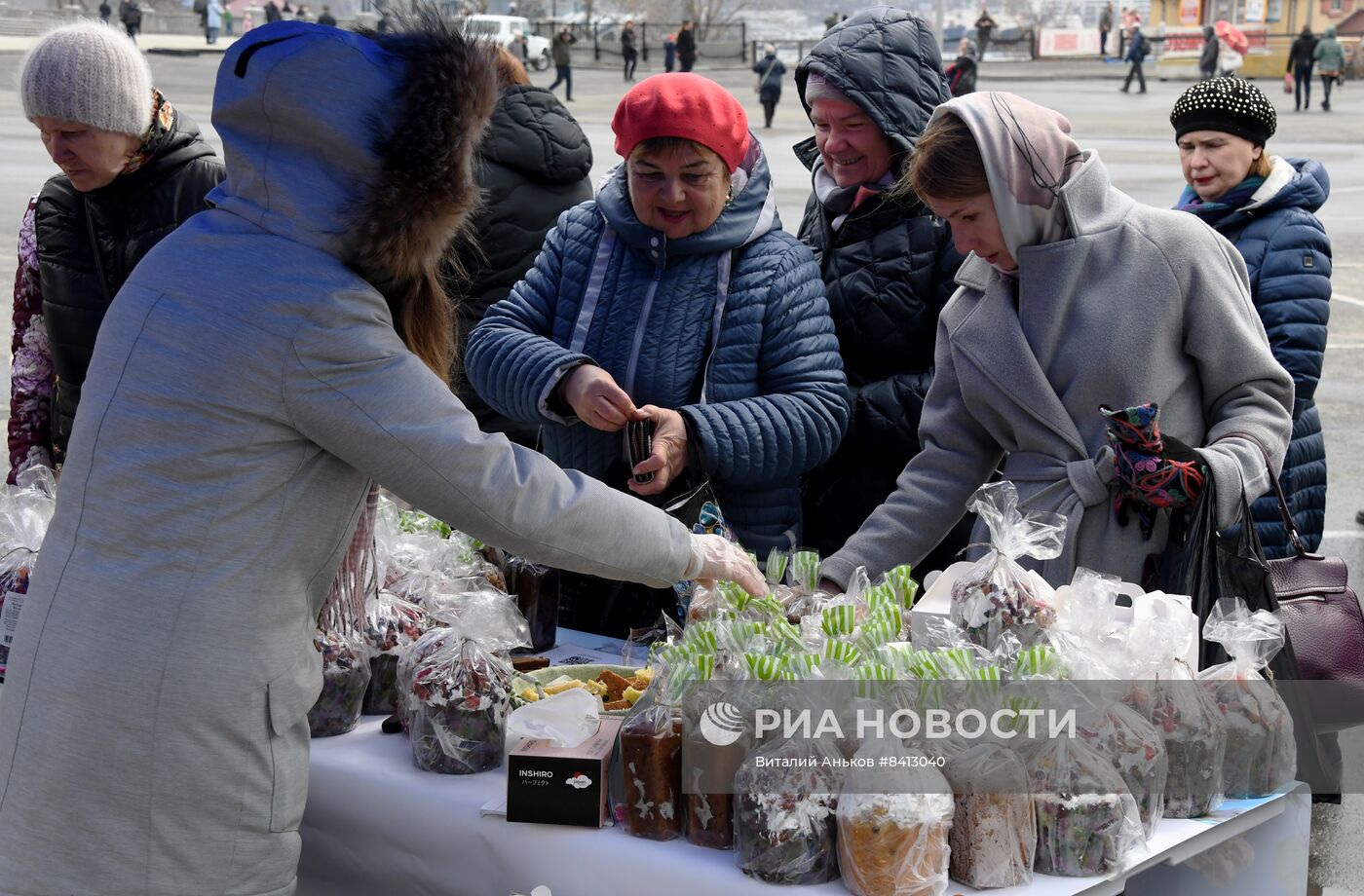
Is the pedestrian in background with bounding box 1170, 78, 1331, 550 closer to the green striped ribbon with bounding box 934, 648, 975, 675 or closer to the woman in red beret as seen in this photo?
the woman in red beret

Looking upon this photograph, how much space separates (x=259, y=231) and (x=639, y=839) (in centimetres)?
97

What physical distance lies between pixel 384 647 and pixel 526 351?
0.78 metres

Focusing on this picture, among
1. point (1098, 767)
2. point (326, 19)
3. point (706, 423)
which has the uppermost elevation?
point (326, 19)

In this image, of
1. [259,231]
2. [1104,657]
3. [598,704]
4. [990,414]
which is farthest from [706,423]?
[259,231]

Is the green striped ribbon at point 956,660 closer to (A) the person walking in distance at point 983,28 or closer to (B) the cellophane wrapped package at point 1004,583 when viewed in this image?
(B) the cellophane wrapped package at point 1004,583

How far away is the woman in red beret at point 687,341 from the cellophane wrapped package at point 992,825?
1.07 meters

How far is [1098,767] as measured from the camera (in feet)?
6.19

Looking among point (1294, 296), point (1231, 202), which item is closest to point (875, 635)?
point (1294, 296)

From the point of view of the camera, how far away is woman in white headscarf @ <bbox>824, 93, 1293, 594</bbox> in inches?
98.1

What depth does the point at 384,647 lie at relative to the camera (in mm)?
2414

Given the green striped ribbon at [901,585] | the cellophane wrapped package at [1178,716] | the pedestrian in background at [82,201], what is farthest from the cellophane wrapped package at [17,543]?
the cellophane wrapped package at [1178,716]

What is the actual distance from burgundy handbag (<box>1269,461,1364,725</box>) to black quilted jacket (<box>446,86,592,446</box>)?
7.12ft

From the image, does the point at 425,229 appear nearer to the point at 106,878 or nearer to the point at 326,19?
the point at 326,19
